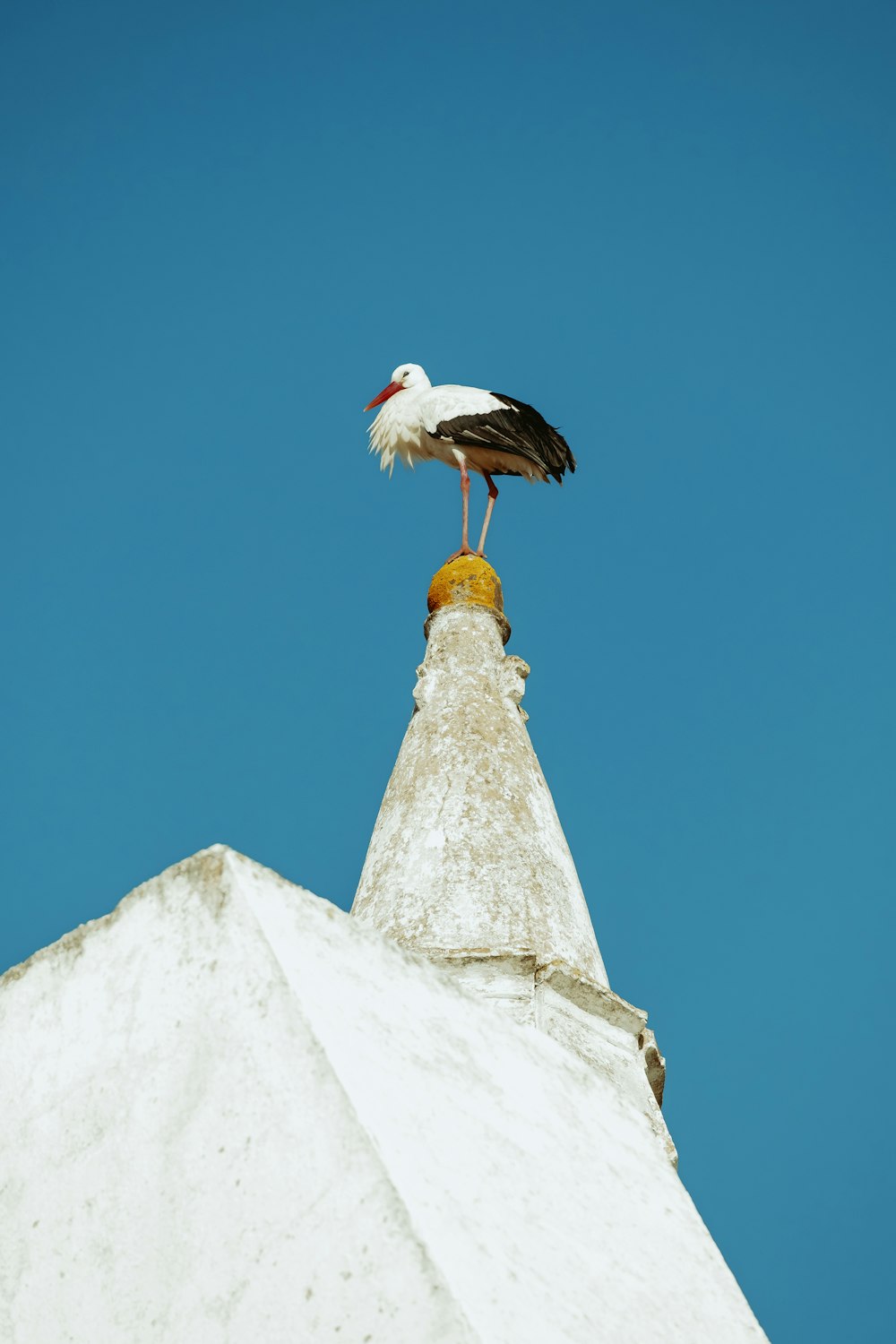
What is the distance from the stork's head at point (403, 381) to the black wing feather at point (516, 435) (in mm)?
1158

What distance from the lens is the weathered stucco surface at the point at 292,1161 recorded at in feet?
7.72

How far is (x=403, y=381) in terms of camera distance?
10.3 m

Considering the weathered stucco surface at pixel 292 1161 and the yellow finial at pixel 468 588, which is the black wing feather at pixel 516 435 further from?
the weathered stucco surface at pixel 292 1161

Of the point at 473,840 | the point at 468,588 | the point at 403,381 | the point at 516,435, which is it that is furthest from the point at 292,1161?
the point at 403,381

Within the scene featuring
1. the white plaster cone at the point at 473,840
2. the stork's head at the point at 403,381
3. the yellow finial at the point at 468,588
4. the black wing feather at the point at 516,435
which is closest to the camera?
the white plaster cone at the point at 473,840

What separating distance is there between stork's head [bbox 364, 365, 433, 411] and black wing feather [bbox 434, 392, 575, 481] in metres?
1.16

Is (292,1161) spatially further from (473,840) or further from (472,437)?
(472,437)

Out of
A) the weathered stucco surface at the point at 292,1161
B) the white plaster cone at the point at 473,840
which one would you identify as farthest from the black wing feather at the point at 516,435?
the weathered stucco surface at the point at 292,1161

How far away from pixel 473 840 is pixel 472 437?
4.33 meters

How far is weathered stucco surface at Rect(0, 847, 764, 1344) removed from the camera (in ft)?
7.72

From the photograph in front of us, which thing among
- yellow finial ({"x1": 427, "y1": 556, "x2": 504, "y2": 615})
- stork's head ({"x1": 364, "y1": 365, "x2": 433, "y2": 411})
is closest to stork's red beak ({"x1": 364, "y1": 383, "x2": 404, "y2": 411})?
stork's head ({"x1": 364, "y1": 365, "x2": 433, "y2": 411})

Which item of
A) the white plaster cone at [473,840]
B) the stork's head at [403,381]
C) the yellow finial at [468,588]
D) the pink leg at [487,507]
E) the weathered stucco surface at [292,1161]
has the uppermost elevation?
the stork's head at [403,381]

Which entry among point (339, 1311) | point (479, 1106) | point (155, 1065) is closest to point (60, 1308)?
point (155, 1065)

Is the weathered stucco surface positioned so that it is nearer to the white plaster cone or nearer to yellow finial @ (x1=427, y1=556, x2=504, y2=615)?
the white plaster cone
